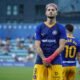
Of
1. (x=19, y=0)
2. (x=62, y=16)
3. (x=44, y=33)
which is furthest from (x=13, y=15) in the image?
(x=44, y=33)

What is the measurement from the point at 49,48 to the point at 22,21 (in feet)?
68.7

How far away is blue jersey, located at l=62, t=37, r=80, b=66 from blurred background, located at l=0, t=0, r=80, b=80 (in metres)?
16.5

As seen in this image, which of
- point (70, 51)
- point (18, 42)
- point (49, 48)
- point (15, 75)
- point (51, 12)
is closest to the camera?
point (51, 12)

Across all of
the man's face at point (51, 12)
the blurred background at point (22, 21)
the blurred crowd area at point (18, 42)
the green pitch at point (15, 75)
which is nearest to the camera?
the man's face at point (51, 12)

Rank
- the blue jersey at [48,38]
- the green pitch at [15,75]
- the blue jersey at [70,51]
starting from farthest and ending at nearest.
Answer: the green pitch at [15,75]
the blue jersey at [70,51]
the blue jersey at [48,38]

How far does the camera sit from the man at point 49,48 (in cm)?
755

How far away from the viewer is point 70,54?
9.55 metres

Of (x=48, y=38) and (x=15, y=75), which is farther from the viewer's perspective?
(x=15, y=75)

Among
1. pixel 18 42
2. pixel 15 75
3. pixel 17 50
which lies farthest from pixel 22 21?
pixel 15 75

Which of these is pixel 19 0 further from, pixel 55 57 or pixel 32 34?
pixel 55 57

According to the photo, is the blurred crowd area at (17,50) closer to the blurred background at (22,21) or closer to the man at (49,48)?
the blurred background at (22,21)

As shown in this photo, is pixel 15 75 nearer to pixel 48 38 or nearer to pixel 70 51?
pixel 70 51

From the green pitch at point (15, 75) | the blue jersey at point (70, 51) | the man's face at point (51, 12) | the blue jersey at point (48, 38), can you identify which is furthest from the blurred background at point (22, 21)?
the man's face at point (51, 12)

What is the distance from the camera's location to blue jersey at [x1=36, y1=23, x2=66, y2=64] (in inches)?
300
